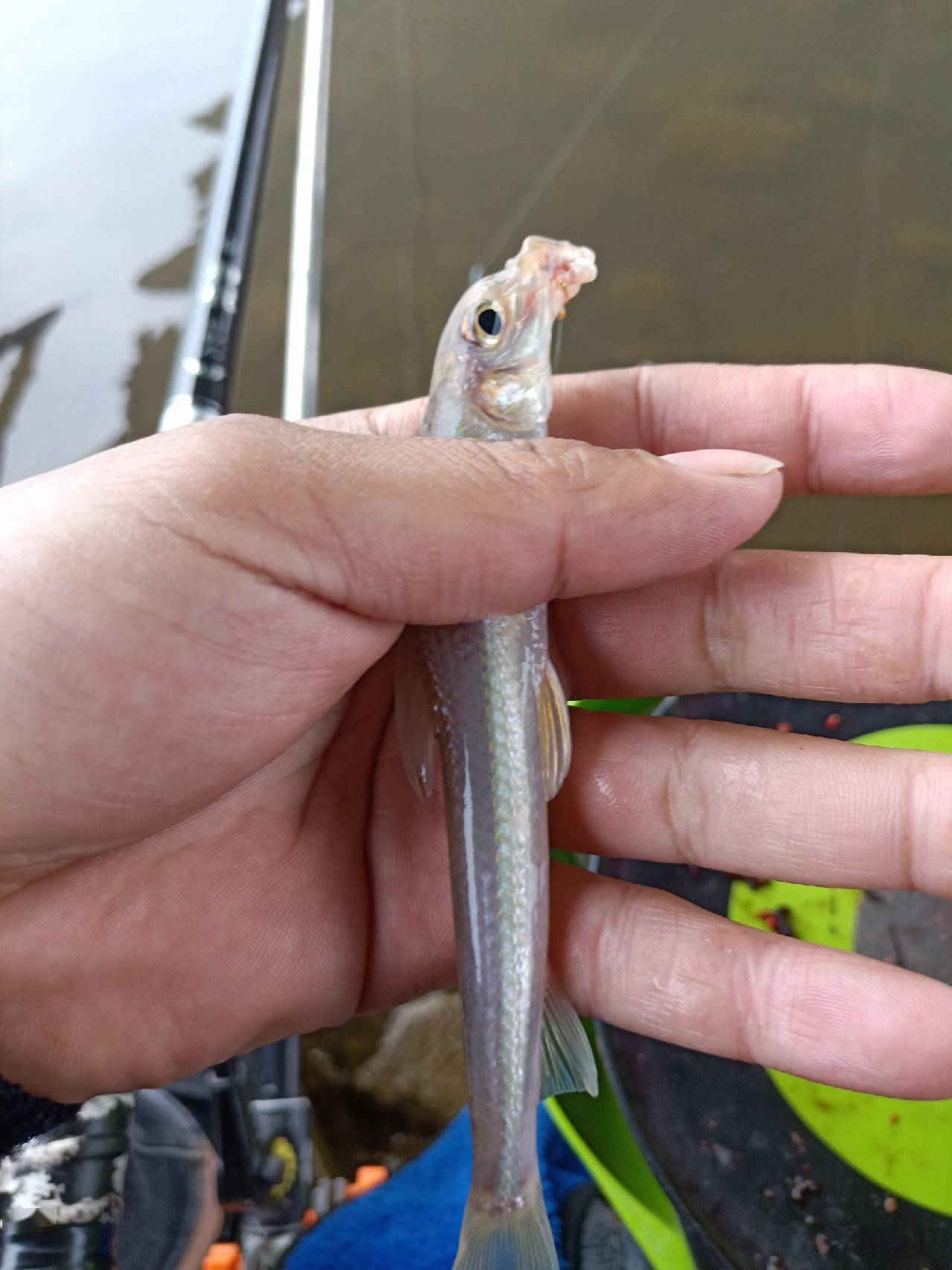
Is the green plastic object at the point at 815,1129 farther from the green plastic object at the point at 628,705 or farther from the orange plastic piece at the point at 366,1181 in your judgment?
the orange plastic piece at the point at 366,1181

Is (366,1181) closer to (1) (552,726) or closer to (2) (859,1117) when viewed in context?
(2) (859,1117)

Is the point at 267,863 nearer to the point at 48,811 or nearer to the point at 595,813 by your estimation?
the point at 48,811

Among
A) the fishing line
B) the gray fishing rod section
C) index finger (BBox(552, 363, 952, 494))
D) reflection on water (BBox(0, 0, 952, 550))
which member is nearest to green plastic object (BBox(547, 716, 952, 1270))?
index finger (BBox(552, 363, 952, 494))

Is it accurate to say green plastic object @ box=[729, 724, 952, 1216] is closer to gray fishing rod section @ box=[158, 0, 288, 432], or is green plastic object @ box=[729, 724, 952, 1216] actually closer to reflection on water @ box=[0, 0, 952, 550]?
reflection on water @ box=[0, 0, 952, 550]

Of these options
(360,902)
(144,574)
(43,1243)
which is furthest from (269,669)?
(43,1243)

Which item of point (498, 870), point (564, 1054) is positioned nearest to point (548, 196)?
→ point (498, 870)

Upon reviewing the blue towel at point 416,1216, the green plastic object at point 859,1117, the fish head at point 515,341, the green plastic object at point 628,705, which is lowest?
the blue towel at point 416,1216

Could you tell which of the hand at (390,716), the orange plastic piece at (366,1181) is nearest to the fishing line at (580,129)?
the hand at (390,716)
